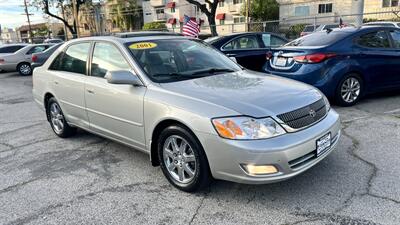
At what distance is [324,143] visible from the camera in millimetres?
3410

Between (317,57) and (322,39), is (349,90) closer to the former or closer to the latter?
(317,57)

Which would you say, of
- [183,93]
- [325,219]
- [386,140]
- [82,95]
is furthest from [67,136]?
[386,140]

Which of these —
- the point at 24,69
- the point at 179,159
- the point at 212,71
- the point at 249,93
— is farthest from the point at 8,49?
the point at 249,93

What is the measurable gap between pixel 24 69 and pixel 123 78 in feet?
50.3

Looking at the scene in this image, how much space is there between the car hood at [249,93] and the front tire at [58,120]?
2504 millimetres

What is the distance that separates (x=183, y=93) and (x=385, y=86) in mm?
5020

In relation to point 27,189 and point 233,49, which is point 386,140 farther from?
point 233,49

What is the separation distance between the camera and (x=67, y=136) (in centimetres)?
560

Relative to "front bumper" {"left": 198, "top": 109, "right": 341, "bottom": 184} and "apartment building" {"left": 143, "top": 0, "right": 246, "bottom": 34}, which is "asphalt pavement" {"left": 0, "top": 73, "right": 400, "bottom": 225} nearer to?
"front bumper" {"left": 198, "top": 109, "right": 341, "bottom": 184}

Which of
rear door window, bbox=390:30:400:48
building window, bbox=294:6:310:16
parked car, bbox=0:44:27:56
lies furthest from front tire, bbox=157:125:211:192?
building window, bbox=294:6:310:16

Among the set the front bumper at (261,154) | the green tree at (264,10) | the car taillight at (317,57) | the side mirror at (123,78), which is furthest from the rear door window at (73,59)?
the green tree at (264,10)

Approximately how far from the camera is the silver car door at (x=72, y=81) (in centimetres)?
477

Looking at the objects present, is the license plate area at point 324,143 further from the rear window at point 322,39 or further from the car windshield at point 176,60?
the rear window at point 322,39

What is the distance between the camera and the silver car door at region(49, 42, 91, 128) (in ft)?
15.6
